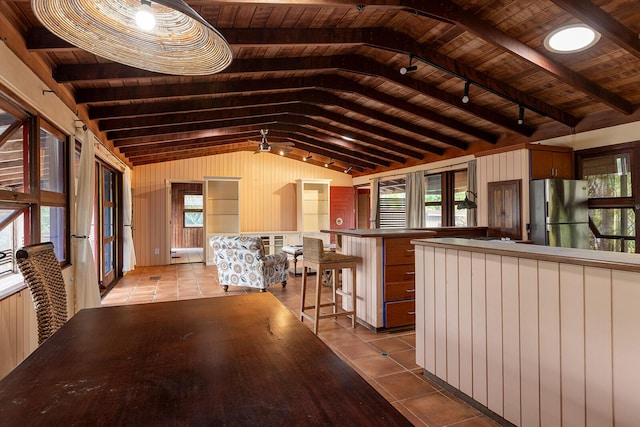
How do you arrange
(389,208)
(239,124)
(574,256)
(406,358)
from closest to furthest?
(574,256)
(406,358)
(239,124)
(389,208)

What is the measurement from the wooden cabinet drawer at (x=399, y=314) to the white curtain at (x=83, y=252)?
114 inches

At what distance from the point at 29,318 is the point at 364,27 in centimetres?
357

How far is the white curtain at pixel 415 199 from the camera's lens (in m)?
7.07

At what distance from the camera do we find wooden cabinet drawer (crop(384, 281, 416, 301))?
3541mm

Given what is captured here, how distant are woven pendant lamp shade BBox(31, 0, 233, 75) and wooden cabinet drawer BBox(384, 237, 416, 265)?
8.53 feet

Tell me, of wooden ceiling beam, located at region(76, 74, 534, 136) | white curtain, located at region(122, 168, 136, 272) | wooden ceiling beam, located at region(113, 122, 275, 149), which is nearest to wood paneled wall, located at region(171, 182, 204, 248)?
white curtain, located at region(122, 168, 136, 272)

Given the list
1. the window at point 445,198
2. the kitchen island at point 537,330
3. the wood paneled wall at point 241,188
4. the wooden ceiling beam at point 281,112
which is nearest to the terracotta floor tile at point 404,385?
the kitchen island at point 537,330

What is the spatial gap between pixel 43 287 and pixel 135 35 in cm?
121

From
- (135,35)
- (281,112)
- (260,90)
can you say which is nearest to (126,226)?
(281,112)

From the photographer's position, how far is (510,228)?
181 inches

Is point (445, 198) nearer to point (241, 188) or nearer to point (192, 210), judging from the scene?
point (241, 188)

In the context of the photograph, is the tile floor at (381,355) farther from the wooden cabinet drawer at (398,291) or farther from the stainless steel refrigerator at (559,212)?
the stainless steel refrigerator at (559,212)

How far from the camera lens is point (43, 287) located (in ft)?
5.30

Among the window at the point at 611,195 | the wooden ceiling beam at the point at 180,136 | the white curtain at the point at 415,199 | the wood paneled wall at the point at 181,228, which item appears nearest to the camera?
the window at the point at 611,195
